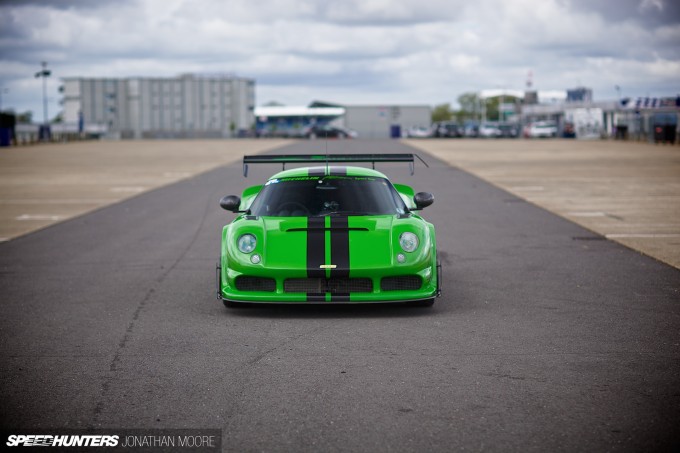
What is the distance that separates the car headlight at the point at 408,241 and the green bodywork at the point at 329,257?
0.12 feet

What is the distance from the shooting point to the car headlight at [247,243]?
784 cm

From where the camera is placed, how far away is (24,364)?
6223 millimetres

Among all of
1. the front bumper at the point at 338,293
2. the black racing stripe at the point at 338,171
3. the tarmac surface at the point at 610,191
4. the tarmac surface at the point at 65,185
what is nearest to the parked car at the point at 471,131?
the tarmac surface at the point at 610,191

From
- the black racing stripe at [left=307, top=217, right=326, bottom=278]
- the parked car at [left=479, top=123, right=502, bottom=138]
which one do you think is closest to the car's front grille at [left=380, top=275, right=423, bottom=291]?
the black racing stripe at [left=307, top=217, right=326, bottom=278]

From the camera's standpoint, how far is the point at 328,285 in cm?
769

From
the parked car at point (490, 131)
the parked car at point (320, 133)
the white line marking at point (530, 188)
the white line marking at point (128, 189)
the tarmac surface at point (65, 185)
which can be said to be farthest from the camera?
the parked car at point (320, 133)

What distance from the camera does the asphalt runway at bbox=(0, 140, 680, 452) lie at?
4797 millimetres

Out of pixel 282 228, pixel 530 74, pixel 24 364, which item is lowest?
pixel 24 364

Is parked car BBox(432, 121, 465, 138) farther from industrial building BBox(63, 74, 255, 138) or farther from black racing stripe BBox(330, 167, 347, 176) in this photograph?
black racing stripe BBox(330, 167, 347, 176)

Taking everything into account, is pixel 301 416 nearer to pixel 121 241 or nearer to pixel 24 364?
pixel 24 364

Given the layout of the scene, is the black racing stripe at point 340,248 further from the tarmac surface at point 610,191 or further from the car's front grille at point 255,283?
the tarmac surface at point 610,191

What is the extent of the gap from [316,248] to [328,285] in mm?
317

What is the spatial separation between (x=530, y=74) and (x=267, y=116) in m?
43.3

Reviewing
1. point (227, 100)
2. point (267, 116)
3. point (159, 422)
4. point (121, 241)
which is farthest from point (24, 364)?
point (227, 100)
